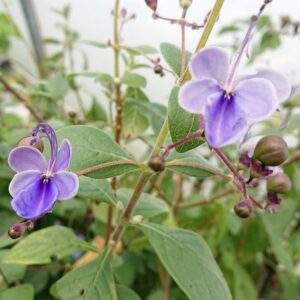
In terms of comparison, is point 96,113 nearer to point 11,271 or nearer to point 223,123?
point 11,271

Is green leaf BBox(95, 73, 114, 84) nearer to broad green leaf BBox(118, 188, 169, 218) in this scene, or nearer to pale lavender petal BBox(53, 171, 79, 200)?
broad green leaf BBox(118, 188, 169, 218)

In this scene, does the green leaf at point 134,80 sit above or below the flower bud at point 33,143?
below

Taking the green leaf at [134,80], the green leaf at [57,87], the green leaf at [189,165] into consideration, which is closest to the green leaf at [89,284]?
the green leaf at [189,165]

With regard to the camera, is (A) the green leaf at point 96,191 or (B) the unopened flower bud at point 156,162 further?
(A) the green leaf at point 96,191

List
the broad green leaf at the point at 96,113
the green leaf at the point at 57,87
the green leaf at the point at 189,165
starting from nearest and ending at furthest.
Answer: the green leaf at the point at 189,165
the green leaf at the point at 57,87
the broad green leaf at the point at 96,113

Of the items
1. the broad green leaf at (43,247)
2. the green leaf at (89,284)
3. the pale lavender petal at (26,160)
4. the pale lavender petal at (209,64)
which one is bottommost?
the broad green leaf at (43,247)

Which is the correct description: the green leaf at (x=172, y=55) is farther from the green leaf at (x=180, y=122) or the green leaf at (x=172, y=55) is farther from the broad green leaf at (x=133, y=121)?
the broad green leaf at (x=133, y=121)

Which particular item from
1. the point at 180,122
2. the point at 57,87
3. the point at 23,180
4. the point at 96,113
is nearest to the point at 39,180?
the point at 23,180

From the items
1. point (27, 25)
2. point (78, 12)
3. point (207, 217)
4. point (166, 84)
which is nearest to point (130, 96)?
point (207, 217)
